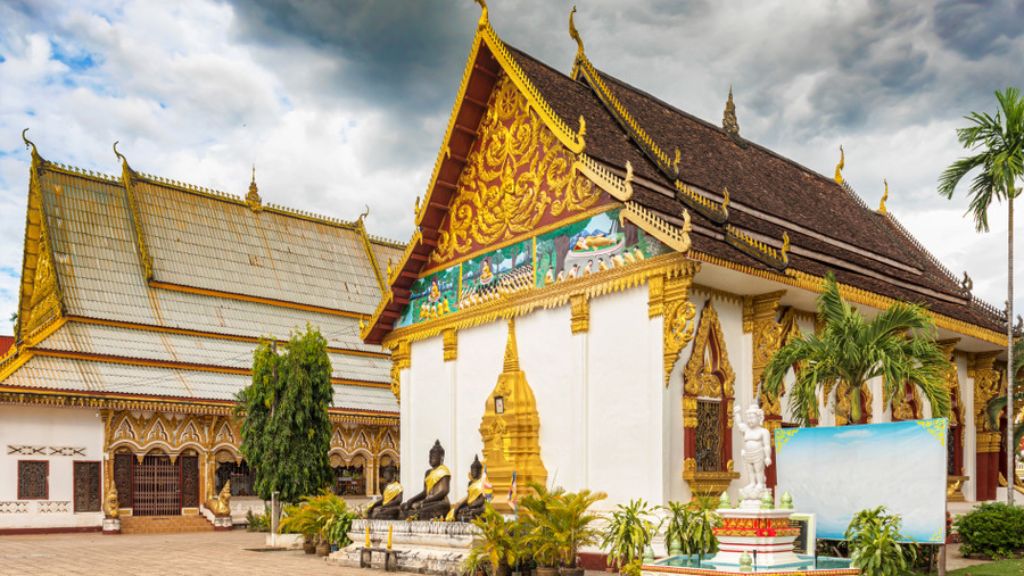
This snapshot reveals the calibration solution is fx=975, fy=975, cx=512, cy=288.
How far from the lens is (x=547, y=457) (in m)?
15.0

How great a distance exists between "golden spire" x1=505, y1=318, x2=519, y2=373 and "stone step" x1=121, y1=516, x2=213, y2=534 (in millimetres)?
12474

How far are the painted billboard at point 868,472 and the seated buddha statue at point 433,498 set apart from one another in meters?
5.74

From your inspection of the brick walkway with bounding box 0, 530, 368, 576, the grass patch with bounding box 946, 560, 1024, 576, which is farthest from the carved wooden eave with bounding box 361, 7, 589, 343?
the grass patch with bounding box 946, 560, 1024, 576

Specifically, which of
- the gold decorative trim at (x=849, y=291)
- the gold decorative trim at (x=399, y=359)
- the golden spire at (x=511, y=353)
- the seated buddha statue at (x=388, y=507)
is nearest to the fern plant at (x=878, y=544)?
the gold decorative trim at (x=849, y=291)

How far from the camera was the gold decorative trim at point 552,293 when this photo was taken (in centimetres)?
1287

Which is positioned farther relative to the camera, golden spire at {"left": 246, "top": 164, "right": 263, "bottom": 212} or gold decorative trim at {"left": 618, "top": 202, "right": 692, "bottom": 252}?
golden spire at {"left": 246, "top": 164, "right": 263, "bottom": 212}

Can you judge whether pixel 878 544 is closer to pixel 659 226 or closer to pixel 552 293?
pixel 659 226

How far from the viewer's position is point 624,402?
13.6 m

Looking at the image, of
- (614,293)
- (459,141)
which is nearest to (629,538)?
(614,293)

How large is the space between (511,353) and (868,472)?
6.73 m

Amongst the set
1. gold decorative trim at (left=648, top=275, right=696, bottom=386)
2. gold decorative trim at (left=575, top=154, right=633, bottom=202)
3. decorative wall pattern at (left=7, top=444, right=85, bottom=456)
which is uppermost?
gold decorative trim at (left=575, top=154, right=633, bottom=202)

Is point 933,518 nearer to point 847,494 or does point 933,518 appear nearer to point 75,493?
point 847,494

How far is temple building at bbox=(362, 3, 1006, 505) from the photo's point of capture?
13172mm

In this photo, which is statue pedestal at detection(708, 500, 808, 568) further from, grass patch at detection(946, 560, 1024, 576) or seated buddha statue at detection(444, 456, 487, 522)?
seated buddha statue at detection(444, 456, 487, 522)
